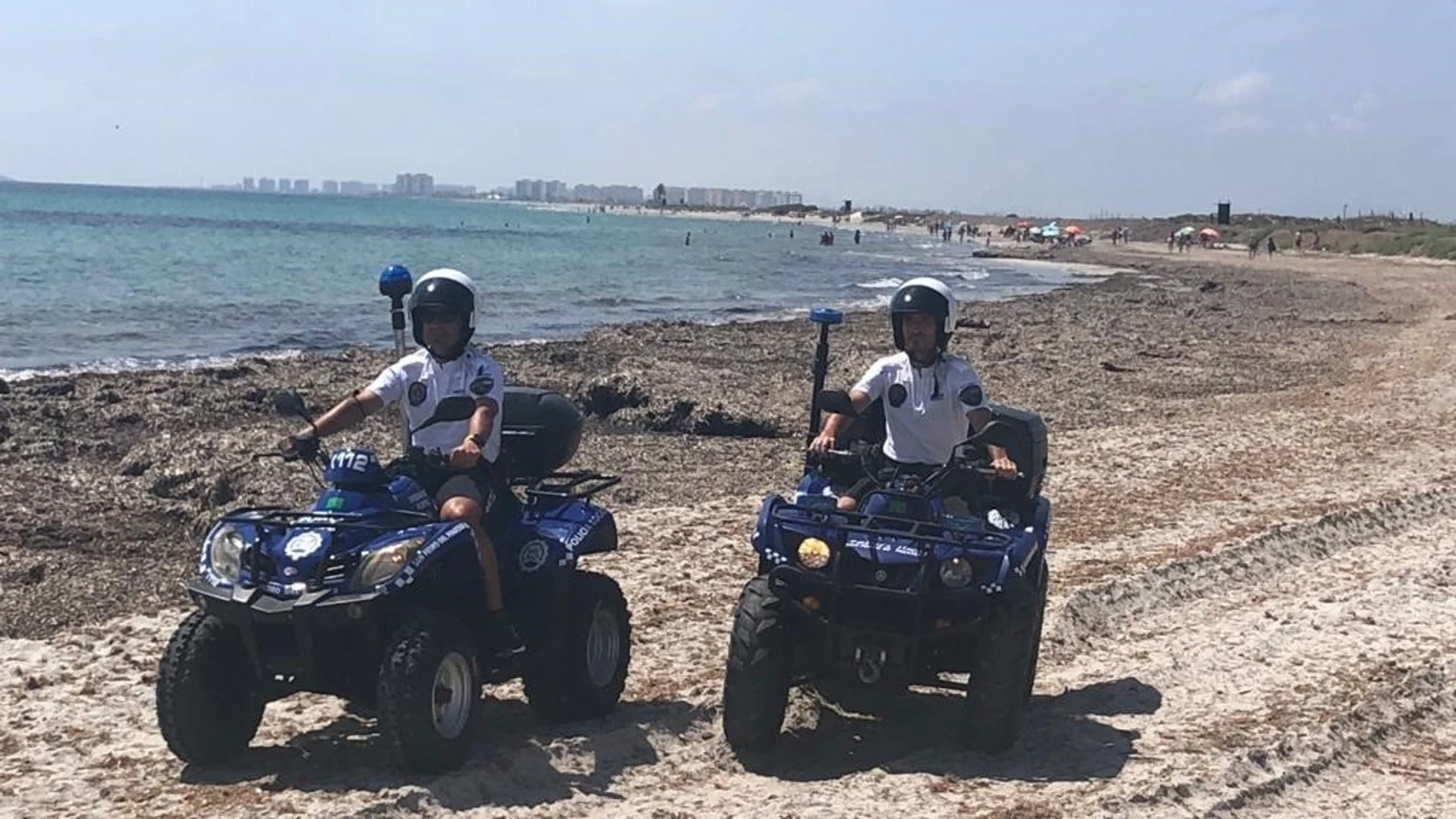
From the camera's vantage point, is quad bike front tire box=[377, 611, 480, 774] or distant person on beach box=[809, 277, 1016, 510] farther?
distant person on beach box=[809, 277, 1016, 510]

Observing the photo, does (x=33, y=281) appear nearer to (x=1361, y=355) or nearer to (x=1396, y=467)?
(x=1361, y=355)

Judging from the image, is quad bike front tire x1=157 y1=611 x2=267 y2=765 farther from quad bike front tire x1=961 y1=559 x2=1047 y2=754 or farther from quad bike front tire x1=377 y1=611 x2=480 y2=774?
quad bike front tire x1=961 y1=559 x2=1047 y2=754

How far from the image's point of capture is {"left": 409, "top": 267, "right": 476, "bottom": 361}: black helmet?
20.7 feet

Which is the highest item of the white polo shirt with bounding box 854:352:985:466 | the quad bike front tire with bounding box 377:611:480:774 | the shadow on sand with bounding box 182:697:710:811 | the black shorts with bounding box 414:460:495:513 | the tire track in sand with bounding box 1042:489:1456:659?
the white polo shirt with bounding box 854:352:985:466

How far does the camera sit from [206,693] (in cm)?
563

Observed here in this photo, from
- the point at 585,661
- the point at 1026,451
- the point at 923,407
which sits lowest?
the point at 585,661

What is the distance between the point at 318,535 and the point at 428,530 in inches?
16.4

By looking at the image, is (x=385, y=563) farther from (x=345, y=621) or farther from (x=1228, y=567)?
(x=1228, y=567)

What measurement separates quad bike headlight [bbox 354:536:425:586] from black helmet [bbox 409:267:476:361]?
1.14m

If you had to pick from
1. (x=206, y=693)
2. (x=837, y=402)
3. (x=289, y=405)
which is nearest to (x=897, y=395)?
(x=837, y=402)

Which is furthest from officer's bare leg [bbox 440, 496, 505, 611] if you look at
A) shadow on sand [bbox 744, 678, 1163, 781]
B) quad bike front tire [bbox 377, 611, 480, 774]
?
shadow on sand [bbox 744, 678, 1163, 781]

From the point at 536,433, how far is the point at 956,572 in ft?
6.97

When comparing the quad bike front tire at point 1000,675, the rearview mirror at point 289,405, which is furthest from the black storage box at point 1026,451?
the rearview mirror at point 289,405

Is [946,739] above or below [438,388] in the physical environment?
below
